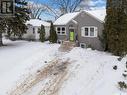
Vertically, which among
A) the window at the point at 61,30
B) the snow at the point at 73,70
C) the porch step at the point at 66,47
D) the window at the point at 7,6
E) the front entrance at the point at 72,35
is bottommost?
the snow at the point at 73,70

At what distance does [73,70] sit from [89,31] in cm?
1219

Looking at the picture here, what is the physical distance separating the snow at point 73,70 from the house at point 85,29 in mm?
5667

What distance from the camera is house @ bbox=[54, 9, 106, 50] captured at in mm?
30422

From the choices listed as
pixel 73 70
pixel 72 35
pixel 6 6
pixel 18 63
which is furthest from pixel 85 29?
pixel 73 70

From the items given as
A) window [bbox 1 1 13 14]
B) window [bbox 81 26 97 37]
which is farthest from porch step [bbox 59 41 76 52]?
window [bbox 1 1 13 14]

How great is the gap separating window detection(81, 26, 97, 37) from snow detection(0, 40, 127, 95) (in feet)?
19.2

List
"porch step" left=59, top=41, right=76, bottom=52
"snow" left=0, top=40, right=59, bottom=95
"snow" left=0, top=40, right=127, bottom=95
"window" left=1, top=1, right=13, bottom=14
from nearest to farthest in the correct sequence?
1. "snow" left=0, top=40, right=127, bottom=95
2. "snow" left=0, top=40, right=59, bottom=95
3. "window" left=1, top=1, right=13, bottom=14
4. "porch step" left=59, top=41, right=76, bottom=52

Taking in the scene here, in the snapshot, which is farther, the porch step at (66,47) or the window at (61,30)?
the window at (61,30)

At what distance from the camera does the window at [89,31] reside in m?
30.8

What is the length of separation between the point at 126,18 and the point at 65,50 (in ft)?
21.8

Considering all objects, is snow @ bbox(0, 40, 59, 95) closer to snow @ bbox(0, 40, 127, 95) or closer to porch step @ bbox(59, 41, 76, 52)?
snow @ bbox(0, 40, 127, 95)

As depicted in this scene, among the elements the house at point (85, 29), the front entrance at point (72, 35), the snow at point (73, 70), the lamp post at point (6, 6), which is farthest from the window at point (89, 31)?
the lamp post at point (6, 6)

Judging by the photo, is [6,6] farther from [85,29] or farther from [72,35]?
[72,35]

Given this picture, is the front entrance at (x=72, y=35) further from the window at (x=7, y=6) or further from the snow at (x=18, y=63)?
A: the window at (x=7, y=6)
